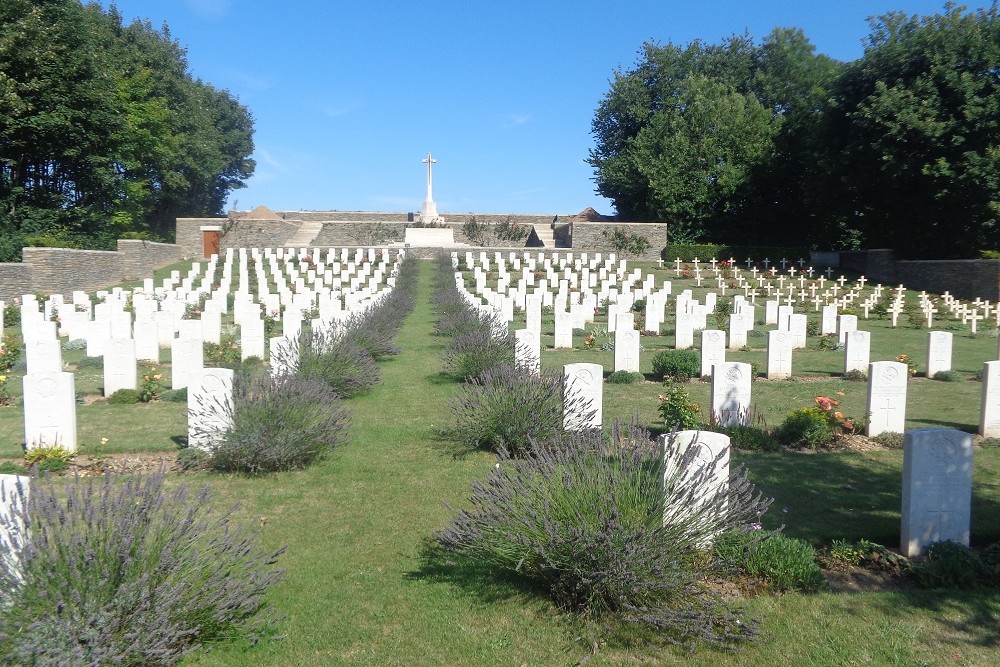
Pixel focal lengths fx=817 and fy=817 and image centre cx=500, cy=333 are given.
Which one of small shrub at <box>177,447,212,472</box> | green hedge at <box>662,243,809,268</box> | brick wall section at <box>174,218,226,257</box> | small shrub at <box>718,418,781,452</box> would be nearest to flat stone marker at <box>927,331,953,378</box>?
small shrub at <box>718,418,781,452</box>

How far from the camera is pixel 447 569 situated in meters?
4.89

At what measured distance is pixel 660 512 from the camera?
4328 millimetres

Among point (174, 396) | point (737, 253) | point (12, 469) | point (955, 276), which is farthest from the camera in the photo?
point (737, 253)

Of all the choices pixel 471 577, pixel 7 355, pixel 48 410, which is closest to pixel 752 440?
pixel 471 577

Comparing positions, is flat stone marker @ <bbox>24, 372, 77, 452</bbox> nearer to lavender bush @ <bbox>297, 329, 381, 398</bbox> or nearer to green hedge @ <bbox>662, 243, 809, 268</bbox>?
lavender bush @ <bbox>297, 329, 381, 398</bbox>

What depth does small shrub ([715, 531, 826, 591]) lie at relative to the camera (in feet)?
15.3

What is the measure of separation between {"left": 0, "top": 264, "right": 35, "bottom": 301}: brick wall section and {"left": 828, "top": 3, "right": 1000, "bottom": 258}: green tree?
30.0 meters

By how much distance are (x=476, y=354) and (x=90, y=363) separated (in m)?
6.46

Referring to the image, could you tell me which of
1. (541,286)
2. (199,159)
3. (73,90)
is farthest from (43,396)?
(199,159)

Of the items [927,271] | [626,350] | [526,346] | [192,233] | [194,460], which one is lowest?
[194,460]

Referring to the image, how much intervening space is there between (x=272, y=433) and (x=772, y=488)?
4192 millimetres

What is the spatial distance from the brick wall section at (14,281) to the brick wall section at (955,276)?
30.3 m

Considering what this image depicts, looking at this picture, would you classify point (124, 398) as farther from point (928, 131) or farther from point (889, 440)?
point (928, 131)

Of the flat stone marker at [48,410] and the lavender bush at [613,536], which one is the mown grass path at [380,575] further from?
the flat stone marker at [48,410]
